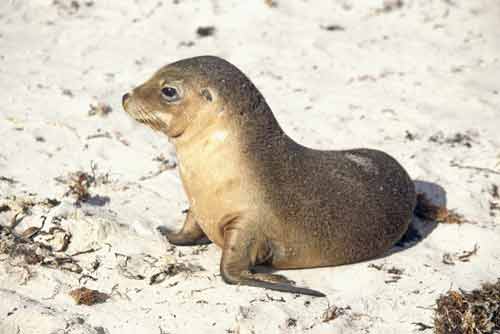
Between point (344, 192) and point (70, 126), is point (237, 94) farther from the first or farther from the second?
point (70, 126)

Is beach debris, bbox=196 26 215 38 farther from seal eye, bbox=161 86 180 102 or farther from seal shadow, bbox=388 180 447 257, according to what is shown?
seal eye, bbox=161 86 180 102

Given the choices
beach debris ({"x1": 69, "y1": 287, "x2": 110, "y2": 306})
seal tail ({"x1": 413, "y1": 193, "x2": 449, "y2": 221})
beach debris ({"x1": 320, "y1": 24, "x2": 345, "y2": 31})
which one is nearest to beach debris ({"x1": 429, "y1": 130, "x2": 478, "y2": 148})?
seal tail ({"x1": 413, "y1": 193, "x2": 449, "y2": 221})

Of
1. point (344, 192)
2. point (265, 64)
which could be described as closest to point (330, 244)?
point (344, 192)

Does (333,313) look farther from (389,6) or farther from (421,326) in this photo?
(389,6)

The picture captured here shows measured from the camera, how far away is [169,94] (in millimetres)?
4414

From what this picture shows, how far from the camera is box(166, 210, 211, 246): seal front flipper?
4.79 metres

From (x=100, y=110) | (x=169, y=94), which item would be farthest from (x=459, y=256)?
(x=100, y=110)

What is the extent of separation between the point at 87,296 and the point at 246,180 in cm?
112

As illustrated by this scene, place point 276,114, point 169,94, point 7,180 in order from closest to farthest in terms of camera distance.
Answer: point 169,94 < point 7,180 < point 276,114

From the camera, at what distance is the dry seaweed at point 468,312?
3982 millimetres

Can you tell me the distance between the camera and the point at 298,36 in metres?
8.48

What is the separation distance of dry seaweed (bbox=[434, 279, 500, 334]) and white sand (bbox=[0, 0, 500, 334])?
0.11 meters

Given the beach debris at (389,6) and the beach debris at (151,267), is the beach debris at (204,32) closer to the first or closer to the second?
the beach debris at (389,6)

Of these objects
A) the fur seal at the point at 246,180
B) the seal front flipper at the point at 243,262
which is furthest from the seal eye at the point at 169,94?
the seal front flipper at the point at 243,262
